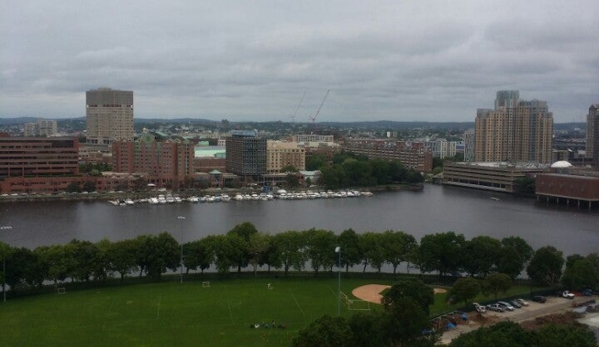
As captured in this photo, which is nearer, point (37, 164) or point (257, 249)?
point (257, 249)

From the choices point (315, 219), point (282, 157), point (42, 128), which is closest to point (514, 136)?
point (282, 157)

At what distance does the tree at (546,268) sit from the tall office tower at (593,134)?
25003 millimetres

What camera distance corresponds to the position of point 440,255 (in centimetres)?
1020

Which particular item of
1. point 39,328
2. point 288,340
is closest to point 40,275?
point 39,328

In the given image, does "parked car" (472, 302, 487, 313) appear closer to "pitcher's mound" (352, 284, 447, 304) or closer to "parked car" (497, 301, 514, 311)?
"parked car" (497, 301, 514, 311)

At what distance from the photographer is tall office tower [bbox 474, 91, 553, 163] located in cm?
3356

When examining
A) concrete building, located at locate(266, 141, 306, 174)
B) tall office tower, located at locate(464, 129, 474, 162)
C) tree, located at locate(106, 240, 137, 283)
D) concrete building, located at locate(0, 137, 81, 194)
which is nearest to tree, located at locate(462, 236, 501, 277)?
tree, located at locate(106, 240, 137, 283)

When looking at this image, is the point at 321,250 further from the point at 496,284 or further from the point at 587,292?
the point at 587,292

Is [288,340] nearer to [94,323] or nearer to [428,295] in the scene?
[428,295]

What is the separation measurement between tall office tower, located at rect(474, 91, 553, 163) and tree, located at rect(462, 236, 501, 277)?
80.6 ft

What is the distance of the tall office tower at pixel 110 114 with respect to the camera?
42.0 metres

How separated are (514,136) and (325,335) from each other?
29.8 meters

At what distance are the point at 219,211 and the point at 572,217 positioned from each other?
9.34 meters

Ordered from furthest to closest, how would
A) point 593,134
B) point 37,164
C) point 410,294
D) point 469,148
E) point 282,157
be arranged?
point 469,148 → point 593,134 → point 282,157 → point 37,164 → point 410,294
